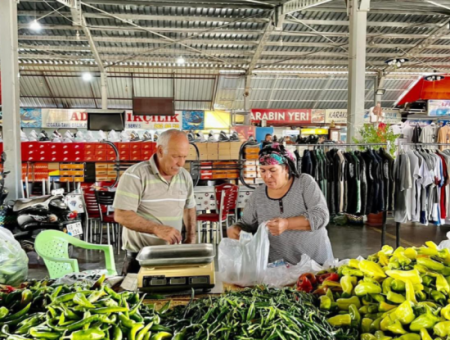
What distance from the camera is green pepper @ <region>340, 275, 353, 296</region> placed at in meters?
1.50

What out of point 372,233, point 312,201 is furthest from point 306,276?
point 372,233

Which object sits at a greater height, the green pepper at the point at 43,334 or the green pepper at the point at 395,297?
the green pepper at the point at 43,334

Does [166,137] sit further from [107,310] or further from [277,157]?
[107,310]

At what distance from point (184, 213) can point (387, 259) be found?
5.62ft

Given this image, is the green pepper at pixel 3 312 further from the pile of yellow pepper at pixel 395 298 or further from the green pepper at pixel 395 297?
the green pepper at pixel 395 297

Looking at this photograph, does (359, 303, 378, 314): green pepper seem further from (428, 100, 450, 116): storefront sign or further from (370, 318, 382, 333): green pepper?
(428, 100, 450, 116): storefront sign

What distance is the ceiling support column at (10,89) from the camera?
18.0 feet

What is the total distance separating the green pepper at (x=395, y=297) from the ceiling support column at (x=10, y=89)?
18.8 ft

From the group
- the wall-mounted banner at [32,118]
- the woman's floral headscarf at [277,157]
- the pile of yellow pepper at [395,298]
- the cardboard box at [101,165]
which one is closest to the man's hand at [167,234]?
the woman's floral headscarf at [277,157]

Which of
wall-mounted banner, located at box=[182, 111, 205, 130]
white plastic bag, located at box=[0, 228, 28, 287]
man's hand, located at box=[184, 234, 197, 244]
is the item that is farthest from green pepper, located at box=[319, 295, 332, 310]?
wall-mounted banner, located at box=[182, 111, 205, 130]

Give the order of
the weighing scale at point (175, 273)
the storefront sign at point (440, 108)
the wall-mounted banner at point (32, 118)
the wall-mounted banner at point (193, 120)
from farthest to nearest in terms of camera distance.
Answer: the wall-mounted banner at point (193, 120) < the wall-mounted banner at point (32, 118) < the storefront sign at point (440, 108) < the weighing scale at point (175, 273)

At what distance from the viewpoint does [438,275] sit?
1.45 meters

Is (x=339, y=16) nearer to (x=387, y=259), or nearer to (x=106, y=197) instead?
(x=106, y=197)

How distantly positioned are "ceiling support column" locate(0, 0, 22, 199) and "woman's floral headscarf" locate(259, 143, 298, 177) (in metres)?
4.60
